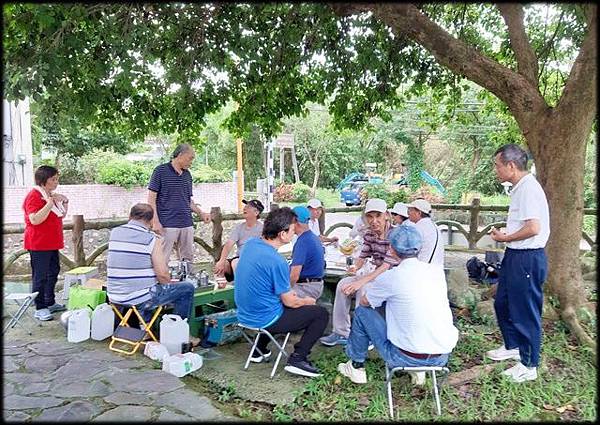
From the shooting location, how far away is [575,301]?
488 cm

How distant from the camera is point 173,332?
4.20m

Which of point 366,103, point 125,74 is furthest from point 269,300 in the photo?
point 366,103

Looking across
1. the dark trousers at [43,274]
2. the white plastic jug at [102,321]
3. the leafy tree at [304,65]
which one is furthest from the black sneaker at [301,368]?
the dark trousers at [43,274]

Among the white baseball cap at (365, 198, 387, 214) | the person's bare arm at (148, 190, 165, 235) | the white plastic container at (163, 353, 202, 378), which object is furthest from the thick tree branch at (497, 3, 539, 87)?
the white plastic container at (163, 353, 202, 378)

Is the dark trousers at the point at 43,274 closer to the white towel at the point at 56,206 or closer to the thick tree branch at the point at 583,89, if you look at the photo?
the white towel at the point at 56,206

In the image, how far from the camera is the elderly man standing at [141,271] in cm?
429

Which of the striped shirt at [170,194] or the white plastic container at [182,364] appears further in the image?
the striped shirt at [170,194]

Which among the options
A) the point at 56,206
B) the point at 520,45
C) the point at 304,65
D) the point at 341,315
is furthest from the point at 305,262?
the point at 304,65

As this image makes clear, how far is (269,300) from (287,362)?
1.90ft

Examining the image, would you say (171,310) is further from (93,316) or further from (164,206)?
(164,206)

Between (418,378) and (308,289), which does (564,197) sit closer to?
(418,378)

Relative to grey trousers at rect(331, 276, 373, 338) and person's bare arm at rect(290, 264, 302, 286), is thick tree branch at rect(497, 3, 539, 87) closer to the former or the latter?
grey trousers at rect(331, 276, 373, 338)

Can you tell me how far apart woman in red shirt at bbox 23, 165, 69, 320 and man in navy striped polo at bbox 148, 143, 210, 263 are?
0.94 m

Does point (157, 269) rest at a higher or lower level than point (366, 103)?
lower
